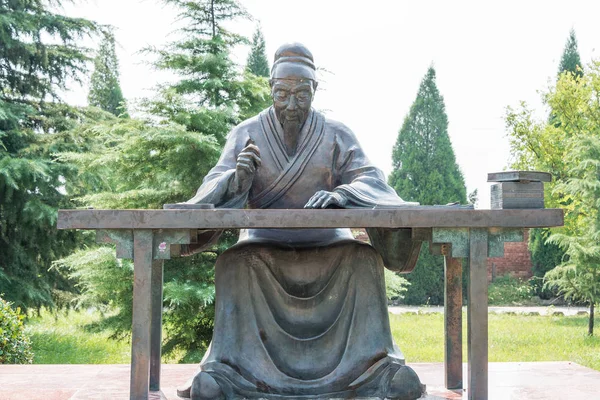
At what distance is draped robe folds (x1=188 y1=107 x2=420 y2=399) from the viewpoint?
380 cm

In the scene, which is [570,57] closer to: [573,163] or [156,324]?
[573,163]

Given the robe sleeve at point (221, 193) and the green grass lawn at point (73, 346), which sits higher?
the robe sleeve at point (221, 193)

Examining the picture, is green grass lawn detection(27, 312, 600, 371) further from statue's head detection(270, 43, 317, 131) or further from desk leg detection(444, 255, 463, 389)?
statue's head detection(270, 43, 317, 131)

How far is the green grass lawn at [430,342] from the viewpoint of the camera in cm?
914

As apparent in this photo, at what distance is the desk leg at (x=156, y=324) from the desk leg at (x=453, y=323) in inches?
66.8

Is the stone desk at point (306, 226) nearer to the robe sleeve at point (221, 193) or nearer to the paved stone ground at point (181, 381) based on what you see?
the robe sleeve at point (221, 193)

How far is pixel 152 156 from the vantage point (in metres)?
9.41

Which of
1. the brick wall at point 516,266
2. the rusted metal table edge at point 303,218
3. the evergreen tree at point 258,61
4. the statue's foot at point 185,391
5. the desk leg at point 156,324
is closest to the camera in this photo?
the rusted metal table edge at point 303,218

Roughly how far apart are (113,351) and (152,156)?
292 centimetres

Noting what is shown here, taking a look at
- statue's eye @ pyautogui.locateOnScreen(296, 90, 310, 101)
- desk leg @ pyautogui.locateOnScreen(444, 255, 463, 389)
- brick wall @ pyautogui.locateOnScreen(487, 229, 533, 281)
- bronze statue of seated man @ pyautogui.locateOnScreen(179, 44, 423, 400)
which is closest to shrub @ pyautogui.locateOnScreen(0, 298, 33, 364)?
bronze statue of seated man @ pyautogui.locateOnScreen(179, 44, 423, 400)

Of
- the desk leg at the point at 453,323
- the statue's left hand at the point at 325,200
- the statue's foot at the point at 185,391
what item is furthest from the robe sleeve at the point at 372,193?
the statue's foot at the point at 185,391

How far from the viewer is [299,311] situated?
399 centimetres

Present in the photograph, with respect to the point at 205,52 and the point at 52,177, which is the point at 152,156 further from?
the point at 52,177

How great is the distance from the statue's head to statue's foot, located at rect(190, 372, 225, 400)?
5.12 feet
